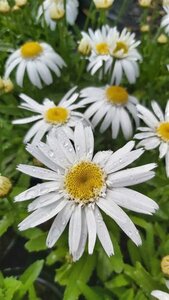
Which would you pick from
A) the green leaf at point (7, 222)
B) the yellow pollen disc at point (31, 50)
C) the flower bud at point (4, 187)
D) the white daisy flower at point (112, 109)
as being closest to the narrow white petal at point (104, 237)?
the flower bud at point (4, 187)

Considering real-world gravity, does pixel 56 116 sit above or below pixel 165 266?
above

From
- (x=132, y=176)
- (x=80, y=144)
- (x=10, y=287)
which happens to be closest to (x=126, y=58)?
(x=80, y=144)

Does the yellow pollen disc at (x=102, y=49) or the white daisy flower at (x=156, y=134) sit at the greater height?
the yellow pollen disc at (x=102, y=49)

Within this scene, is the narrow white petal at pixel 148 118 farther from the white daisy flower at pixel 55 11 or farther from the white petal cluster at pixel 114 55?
the white daisy flower at pixel 55 11

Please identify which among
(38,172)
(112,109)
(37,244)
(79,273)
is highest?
(38,172)

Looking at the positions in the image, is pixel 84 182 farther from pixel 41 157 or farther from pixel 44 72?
pixel 44 72

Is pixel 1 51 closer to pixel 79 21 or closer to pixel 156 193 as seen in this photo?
pixel 156 193
